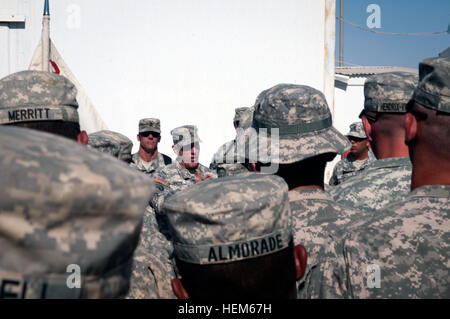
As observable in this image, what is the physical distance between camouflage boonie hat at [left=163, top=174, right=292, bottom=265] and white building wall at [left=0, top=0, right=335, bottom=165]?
5.62m

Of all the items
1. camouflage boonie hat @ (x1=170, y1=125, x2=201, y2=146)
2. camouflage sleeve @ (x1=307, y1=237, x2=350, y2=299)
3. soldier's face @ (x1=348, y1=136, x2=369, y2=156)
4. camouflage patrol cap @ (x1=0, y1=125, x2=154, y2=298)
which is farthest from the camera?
soldier's face @ (x1=348, y1=136, x2=369, y2=156)

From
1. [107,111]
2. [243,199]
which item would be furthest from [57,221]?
[107,111]

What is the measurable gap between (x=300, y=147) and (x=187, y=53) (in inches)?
198

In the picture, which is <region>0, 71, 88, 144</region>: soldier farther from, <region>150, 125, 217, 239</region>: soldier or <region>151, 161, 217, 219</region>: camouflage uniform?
<region>150, 125, 217, 239</region>: soldier

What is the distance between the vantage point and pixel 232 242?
1.36 metres

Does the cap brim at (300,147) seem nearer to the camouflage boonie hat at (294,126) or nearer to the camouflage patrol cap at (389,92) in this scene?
the camouflage boonie hat at (294,126)

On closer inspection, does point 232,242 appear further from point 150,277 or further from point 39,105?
point 39,105

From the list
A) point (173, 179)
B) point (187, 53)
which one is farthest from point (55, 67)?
point (187, 53)

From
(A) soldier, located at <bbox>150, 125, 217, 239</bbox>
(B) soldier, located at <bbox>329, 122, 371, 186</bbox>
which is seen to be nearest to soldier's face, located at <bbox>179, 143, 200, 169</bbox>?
(A) soldier, located at <bbox>150, 125, 217, 239</bbox>

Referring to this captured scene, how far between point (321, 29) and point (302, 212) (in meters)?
5.27

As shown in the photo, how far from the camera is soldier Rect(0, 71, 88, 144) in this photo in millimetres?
2115

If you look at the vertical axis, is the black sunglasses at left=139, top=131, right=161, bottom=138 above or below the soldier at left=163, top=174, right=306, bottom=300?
below

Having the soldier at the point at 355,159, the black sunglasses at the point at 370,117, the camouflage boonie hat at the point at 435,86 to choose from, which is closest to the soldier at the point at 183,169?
the soldier at the point at 355,159
